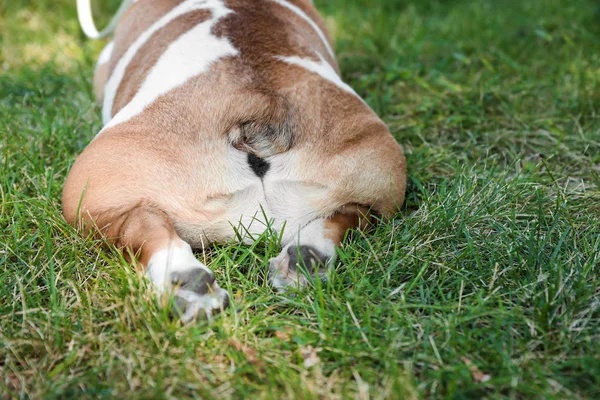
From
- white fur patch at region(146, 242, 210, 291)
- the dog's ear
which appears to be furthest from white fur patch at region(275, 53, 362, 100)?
white fur patch at region(146, 242, 210, 291)

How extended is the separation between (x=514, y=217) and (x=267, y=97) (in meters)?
1.12

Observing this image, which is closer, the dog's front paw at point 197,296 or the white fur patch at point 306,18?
the dog's front paw at point 197,296

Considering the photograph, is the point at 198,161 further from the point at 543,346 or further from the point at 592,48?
the point at 592,48

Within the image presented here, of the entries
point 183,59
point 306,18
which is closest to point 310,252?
point 183,59

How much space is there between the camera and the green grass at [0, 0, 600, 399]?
1.75 meters

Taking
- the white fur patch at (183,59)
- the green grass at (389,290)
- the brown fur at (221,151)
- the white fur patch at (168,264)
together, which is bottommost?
the green grass at (389,290)

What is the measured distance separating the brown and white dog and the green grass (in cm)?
10

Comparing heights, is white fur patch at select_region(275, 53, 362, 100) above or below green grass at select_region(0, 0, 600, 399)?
above

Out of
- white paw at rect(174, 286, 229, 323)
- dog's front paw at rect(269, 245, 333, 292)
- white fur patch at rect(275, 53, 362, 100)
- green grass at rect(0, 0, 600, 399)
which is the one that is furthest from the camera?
white fur patch at rect(275, 53, 362, 100)

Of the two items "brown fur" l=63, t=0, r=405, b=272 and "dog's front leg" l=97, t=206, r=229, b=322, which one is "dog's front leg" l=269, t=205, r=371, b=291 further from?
"dog's front leg" l=97, t=206, r=229, b=322

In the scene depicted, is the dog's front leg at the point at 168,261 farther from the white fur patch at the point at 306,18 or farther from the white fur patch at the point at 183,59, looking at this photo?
the white fur patch at the point at 306,18

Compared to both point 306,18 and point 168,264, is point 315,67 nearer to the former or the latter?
point 306,18

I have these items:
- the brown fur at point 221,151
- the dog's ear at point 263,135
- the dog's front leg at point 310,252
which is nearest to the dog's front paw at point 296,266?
the dog's front leg at point 310,252

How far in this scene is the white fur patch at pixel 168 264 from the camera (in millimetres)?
2004
